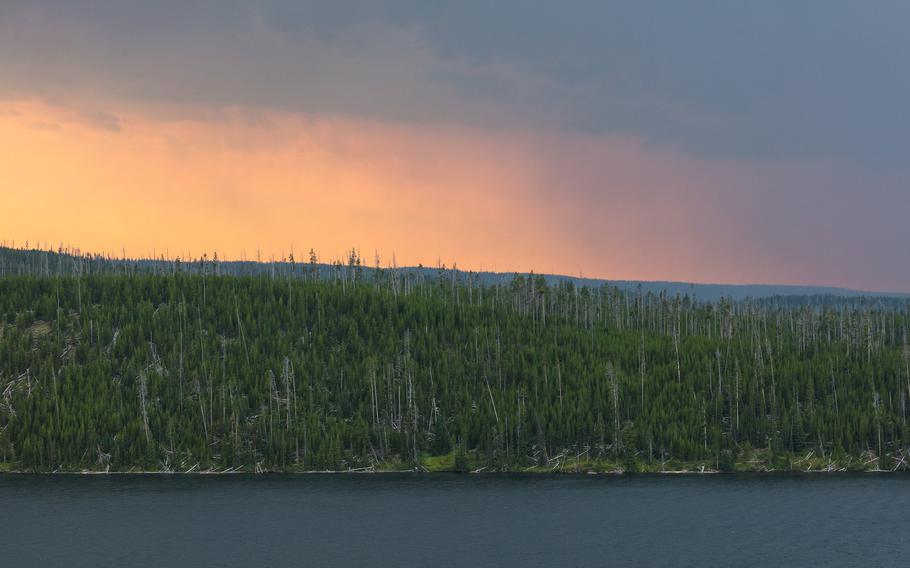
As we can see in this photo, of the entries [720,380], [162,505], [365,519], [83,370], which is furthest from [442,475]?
[83,370]

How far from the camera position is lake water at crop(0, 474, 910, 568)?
353 feet

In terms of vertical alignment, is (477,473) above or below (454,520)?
above

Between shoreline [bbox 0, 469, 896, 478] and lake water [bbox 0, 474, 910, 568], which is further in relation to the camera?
shoreline [bbox 0, 469, 896, 478]

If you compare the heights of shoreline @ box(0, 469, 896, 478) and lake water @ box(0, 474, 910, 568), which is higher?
shoreline @ box(0, 469, 896, 478)

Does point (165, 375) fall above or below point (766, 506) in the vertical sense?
above

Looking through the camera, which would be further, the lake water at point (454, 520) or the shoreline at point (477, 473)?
the shoreline at point (477, 473)

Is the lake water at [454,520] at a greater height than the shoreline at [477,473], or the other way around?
the shoreline at [477,473]

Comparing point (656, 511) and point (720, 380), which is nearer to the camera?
point (656, 511)

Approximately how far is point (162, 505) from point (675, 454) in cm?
9428

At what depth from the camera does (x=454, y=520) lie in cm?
12700

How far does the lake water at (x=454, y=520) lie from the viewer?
4237 inches

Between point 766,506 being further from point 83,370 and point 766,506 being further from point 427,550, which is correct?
point 83,370

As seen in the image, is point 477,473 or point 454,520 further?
point 477,473

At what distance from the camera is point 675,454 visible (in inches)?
6727
